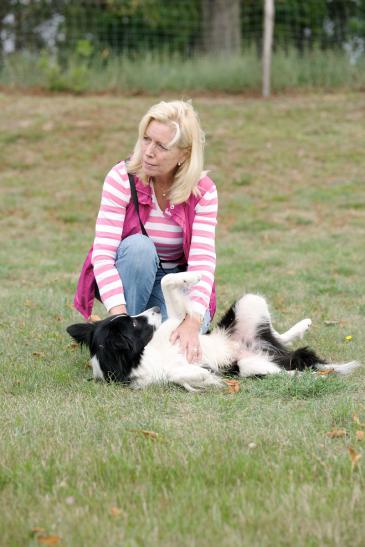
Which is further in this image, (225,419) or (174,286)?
(174,286)

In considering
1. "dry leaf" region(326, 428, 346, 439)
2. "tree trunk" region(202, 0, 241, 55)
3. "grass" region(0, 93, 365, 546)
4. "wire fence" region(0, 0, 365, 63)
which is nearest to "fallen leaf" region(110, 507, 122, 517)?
"grass" region(0, 93, 365, 546)

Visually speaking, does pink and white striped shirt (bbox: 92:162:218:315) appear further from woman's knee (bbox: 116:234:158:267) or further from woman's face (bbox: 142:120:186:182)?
woman's face (bbox: 142:120:186:182)

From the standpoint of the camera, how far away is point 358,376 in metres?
4.56

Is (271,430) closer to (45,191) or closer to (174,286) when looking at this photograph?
(174,286)

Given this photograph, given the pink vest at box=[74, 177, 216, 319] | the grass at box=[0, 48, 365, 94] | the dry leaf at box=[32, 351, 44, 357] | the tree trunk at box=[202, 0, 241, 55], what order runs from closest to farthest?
the pink vest at box=[74, 177, 216, 319]
the dry leaf at box=[32, 351, 44, 357]
the grass at box=[0, 48, 365, 94]
the tree trunk at box=[202, 0, 241, 55]

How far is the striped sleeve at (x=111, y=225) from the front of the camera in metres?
4.61

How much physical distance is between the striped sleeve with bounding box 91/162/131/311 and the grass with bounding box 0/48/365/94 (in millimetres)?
11317

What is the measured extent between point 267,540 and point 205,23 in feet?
54.1

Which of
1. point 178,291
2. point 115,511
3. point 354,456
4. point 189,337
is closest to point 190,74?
point 178,291

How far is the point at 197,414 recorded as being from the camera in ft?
12.4

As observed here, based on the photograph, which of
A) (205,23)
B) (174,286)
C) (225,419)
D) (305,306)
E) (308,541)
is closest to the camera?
(308,541)

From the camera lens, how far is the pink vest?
4.70 m

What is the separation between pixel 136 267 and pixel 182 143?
0.76 m

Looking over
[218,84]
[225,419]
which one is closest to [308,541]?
[225,419]
